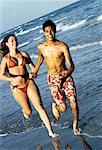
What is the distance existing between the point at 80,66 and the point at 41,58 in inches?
283

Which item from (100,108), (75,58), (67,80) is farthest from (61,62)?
(75,58)

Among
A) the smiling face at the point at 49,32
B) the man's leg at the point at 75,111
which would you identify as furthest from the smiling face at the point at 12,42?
the man's leg at the point at 75,111

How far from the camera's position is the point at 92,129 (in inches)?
287

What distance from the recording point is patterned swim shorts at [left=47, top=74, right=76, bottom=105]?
6.59 meters

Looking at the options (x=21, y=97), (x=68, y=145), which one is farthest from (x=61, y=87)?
(x=68, y=145)

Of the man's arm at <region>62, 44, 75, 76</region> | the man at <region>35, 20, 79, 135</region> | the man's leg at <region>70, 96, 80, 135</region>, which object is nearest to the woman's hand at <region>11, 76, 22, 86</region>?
the man at <region>35, 20, 79, 135</region>

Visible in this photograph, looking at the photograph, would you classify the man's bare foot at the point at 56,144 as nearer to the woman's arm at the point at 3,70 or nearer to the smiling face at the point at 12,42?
the woman's arm at the point at 3,70

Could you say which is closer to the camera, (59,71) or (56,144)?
(59,71)

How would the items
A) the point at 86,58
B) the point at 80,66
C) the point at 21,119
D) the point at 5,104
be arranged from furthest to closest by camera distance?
the point at 86,58 → the point at 80,66 → the point at 5,104 → the point at 21,119

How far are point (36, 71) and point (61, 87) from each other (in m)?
0.48

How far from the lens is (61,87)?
21.9 feet

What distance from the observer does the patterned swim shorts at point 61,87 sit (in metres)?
6.59

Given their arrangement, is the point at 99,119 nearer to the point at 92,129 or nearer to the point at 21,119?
the point at 92,129

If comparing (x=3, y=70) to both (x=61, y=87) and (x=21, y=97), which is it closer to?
(x=21, y=97)
